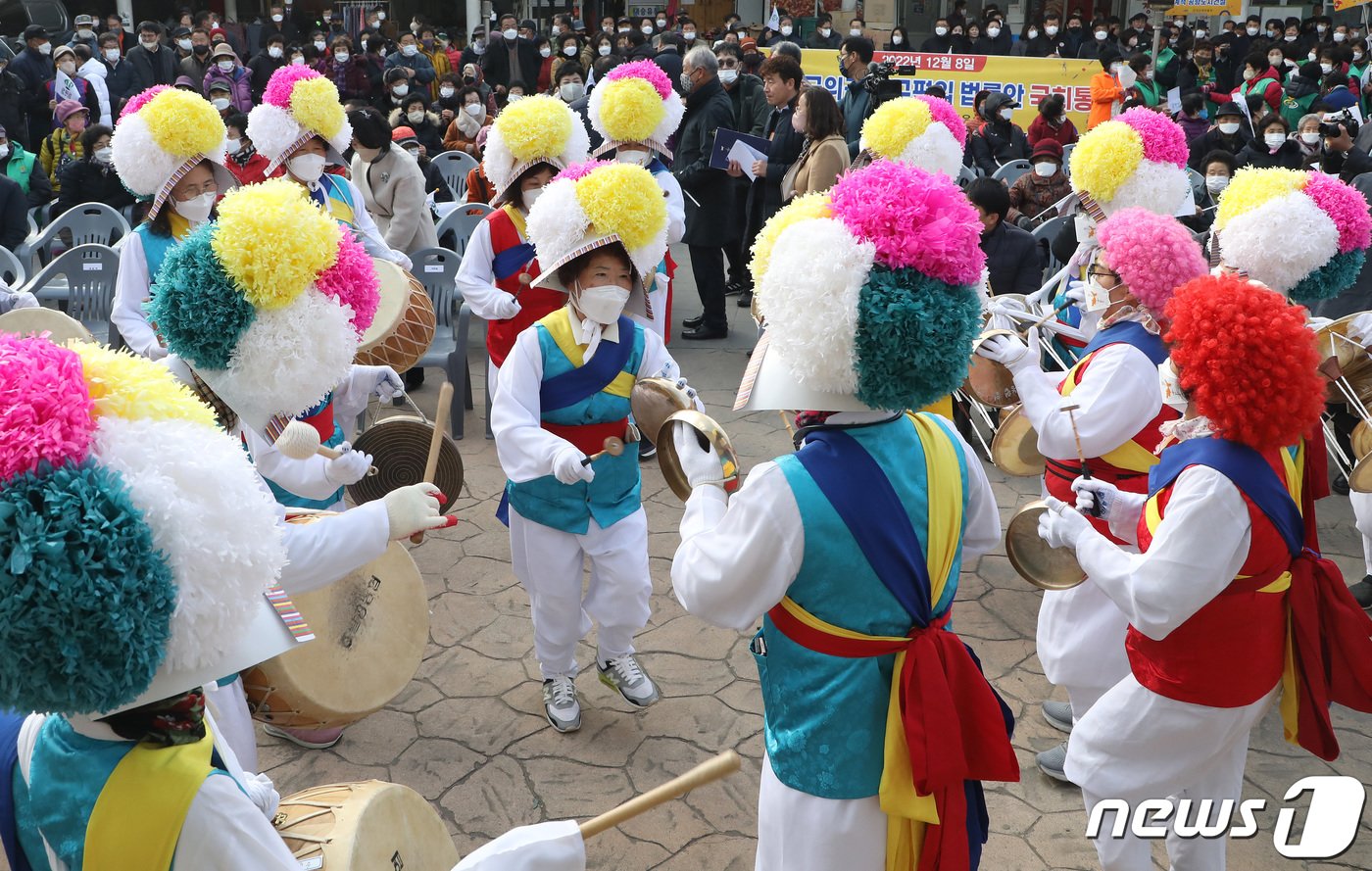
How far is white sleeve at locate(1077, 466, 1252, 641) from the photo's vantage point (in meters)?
2.75

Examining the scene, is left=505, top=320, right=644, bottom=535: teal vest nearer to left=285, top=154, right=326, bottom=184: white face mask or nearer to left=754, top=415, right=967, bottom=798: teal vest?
left=754, top=415, right=967, bottom=798: teal vest

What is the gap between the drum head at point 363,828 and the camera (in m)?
2.32

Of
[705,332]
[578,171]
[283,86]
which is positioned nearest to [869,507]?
[578,171]

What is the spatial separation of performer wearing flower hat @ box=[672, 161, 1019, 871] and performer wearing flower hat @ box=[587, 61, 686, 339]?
4271 mm

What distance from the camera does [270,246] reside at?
3.17 meters

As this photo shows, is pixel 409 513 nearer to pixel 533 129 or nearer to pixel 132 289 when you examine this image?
pixel 132 289

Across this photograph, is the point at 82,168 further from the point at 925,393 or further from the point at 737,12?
the point at 737,12

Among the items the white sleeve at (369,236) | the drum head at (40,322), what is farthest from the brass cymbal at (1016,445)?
the drum head at (40,322)

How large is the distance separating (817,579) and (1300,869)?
88.8 inches

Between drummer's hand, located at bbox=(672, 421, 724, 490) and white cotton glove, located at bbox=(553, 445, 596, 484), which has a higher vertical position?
drummer's hand, located at bbox=(672, 421, 724, 490)

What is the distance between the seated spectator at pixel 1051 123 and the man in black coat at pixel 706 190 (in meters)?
2.97

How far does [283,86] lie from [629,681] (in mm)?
4359

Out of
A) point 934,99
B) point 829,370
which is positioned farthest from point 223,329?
point 934,99

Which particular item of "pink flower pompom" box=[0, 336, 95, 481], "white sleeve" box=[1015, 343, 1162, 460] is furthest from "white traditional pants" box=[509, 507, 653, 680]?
"pink flower pompom" box=[0, 336, 95, 481]
